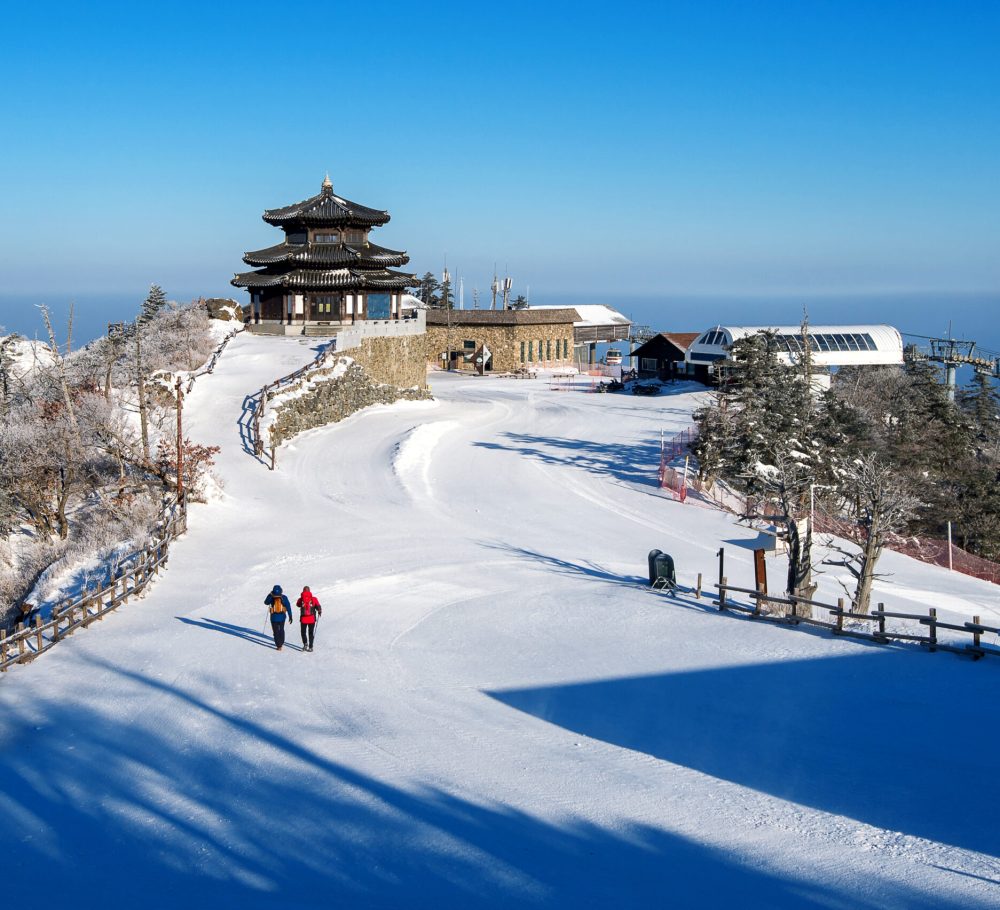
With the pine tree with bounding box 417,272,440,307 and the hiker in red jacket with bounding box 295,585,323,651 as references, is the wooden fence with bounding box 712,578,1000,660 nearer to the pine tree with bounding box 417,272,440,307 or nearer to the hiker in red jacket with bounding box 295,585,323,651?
the hiker in red jacket with bounding box 295,585,323,651

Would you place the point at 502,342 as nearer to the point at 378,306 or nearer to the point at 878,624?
the point at 378,306

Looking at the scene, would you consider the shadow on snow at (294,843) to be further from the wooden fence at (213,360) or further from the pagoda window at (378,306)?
the pagoda window at (378,306)

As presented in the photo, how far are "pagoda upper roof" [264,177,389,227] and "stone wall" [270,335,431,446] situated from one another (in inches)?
256

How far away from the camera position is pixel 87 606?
18.8 metres

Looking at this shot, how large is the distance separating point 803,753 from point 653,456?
27.8 metres

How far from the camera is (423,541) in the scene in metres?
26.2

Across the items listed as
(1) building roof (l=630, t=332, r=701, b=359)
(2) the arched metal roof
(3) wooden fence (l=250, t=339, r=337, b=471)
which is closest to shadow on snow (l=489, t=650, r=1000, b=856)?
(3) wooden fence (l=250, t=339, r=337, b=471)

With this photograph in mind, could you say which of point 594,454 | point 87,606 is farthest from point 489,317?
point 87,606

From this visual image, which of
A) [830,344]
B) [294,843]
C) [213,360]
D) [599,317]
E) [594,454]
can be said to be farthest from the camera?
[599,317]

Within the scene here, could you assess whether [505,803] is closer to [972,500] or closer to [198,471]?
[198,471]

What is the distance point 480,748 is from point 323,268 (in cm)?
4153

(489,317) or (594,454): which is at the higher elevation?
(489,317)

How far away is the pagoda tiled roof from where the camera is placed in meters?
50.9

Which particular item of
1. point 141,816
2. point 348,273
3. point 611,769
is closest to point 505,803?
point 611,769
